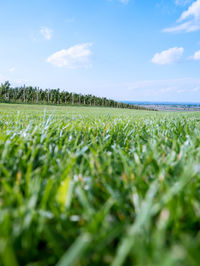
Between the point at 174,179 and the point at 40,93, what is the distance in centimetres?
4629

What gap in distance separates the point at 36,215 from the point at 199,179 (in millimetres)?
481

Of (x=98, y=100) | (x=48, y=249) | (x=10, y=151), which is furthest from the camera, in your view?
(x=98, y=100)

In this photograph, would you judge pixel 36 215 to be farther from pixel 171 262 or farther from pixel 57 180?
pixel 171 262

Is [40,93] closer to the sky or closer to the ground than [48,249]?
closer to the sky

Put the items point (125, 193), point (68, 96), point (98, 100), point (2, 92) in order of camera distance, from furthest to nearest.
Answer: point (98, 100) → point (68, 96) → point (2, 92) → point (125, 193)

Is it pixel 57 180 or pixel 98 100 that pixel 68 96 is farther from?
pixel 57 180

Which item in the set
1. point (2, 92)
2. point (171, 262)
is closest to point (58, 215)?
point (171, 262)

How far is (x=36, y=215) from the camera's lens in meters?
0.47

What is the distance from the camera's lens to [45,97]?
45.6m

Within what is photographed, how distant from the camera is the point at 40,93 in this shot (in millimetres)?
44594

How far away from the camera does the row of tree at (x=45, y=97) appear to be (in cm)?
4053

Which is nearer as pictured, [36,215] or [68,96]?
[36,215]

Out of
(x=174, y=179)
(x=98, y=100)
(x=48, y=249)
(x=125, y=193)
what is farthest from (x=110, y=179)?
(x=98, y=100)

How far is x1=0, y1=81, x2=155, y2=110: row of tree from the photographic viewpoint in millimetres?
40531
